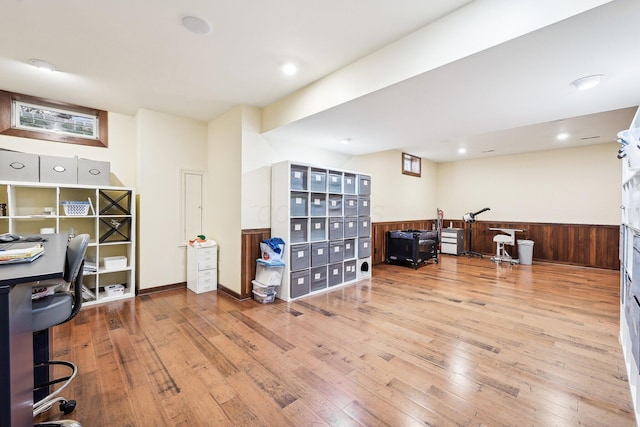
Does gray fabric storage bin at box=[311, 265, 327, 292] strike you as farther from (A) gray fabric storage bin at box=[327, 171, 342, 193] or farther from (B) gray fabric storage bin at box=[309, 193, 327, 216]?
(A) gray fabric storage bin at box=[327, 171, 342, 193]

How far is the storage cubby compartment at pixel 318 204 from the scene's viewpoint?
13.3 ft

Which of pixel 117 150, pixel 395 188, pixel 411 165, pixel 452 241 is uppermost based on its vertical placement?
pixel 411 165

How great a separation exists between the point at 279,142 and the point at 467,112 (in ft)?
8.24

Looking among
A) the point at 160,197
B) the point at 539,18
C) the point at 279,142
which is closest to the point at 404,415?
the point at 539,18

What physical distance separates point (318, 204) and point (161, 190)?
7.69 feet

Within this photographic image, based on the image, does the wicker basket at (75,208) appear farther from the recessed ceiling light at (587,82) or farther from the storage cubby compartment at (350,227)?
the recessed ceiling light at (587,82)

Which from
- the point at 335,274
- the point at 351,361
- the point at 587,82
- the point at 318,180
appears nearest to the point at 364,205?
the point at 318,180

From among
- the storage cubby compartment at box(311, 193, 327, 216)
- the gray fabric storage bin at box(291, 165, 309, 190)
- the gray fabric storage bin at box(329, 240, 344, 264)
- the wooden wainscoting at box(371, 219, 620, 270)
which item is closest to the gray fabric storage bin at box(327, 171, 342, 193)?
the storage cubby compartment at box(311, 193, 327, 216)

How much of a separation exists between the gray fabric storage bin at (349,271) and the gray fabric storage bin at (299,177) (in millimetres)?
1491

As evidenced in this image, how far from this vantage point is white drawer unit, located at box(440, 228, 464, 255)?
7156 mm

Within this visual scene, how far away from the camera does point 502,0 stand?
1.72 metres

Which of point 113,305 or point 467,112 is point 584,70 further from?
point 113,305

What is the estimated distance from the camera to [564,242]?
6105 millimetres

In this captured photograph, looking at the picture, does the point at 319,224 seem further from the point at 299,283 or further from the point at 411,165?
the point at 411,165
